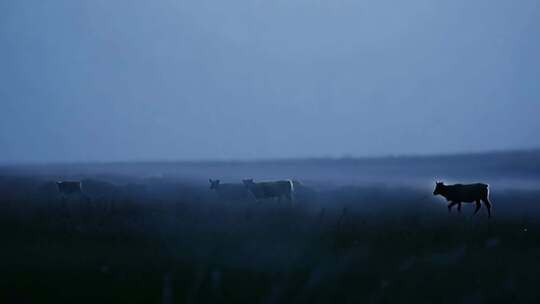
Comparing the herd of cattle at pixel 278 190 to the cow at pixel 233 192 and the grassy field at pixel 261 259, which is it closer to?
the cow at pixel 233 192

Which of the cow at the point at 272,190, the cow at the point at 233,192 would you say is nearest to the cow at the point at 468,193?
the cow at the point at 272,190

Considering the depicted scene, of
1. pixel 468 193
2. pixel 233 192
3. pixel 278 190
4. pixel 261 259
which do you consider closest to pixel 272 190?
pixel 278 190

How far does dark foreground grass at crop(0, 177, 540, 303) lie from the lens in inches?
408

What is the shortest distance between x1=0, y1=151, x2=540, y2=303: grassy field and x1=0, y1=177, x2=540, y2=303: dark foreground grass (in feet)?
0.07

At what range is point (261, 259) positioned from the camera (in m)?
12.1

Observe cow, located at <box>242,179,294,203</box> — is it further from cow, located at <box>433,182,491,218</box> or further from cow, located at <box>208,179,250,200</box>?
cow, located at <box>433,182,491,218</box>

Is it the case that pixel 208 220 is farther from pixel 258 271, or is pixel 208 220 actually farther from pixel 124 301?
pixel 124 301

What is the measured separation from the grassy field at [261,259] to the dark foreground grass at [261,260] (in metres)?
0.02

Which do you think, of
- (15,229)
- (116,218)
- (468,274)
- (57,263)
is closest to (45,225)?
(15,229)

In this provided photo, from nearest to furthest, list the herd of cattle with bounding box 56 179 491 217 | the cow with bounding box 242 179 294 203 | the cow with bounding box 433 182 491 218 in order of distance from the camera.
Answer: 1. the cow with bounding box 433 182 491 218
2. the herd of cattle with bounding box 56 179 491 217
3. the cow with bounding box 242 179 294 203

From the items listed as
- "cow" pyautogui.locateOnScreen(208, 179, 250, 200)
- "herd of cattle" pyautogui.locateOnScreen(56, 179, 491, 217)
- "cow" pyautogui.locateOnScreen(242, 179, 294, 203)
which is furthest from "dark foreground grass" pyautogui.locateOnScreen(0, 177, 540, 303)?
"cow" pyautogui.locateOnScreen(208, 179, 250, 200)

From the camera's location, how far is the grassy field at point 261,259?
34.0 ft

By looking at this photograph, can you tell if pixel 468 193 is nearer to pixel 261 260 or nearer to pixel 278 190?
pixel 278 190

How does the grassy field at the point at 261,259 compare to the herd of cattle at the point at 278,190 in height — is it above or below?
below
